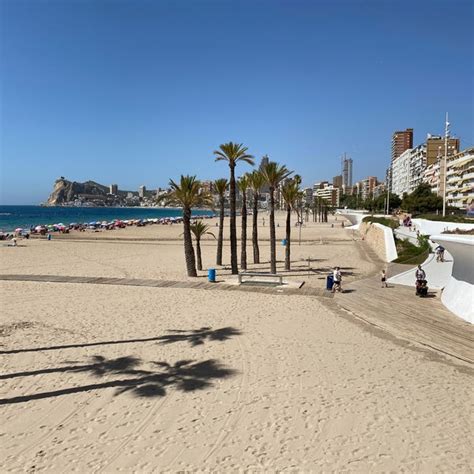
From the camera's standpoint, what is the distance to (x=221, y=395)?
734 cm

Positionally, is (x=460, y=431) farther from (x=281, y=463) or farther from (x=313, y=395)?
(x=281, y=463)

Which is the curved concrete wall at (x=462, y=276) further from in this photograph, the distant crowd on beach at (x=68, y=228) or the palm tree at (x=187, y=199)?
the distant crowd on beach at (x=68, y=228)

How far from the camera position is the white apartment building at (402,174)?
434 feet

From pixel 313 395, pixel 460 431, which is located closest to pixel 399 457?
pixel 460 431

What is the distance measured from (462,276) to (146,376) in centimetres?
1149

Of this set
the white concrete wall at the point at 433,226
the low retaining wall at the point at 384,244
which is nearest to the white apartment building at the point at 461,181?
the low retaining wall at the point at 384,244

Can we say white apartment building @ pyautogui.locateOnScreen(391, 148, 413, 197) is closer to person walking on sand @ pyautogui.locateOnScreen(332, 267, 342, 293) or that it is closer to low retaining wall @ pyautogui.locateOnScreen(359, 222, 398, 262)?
low retaining wall @ pyautogui.locateOnScreen(359, 222, 398, 262)

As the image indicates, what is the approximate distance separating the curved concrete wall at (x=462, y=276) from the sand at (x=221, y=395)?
3966 millimetres

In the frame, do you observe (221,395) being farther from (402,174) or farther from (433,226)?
(402,174)

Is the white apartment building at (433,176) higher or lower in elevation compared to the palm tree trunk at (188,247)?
higher

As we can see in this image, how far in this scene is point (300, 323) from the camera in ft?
39.2

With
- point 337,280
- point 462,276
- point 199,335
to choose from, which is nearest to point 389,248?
point 337,280

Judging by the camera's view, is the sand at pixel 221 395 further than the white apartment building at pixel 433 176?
No

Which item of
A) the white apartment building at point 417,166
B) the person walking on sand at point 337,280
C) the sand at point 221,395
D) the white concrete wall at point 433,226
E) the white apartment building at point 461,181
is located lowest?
the sand at point 221,395
